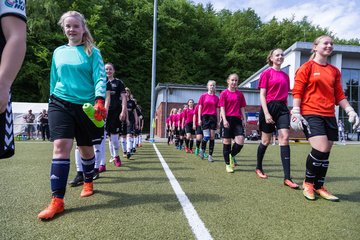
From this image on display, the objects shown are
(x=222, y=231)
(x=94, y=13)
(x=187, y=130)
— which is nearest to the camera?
(x=222, y=231)

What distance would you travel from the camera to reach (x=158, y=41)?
1777 inches

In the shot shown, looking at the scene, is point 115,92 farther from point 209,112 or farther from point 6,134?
point 6,134

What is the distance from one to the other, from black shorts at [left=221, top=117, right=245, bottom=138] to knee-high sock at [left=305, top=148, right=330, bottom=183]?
93.3 inches

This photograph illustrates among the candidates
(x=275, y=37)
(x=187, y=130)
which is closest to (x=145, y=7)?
(x=275, y=37)

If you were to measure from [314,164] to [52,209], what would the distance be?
3277 mm

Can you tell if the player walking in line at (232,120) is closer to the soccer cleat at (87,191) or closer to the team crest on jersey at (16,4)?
the soccer cleat at (87,191)

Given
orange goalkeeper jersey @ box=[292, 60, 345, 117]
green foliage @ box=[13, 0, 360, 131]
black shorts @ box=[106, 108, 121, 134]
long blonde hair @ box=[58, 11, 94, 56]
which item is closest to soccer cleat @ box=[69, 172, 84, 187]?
black shorts @ box=[106, 108, 121, 134]

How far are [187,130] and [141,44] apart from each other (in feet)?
110

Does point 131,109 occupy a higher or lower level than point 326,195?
higher

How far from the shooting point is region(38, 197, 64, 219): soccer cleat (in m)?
3.06

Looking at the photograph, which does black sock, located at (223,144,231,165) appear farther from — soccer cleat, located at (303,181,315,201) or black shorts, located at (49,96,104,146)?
black shorts, located at (49,96,104,146)

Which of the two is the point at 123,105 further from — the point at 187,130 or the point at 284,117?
the point at 187,130

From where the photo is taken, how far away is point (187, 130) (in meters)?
12.2

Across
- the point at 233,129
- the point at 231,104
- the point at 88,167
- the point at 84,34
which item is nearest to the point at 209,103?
the point at 231,104
